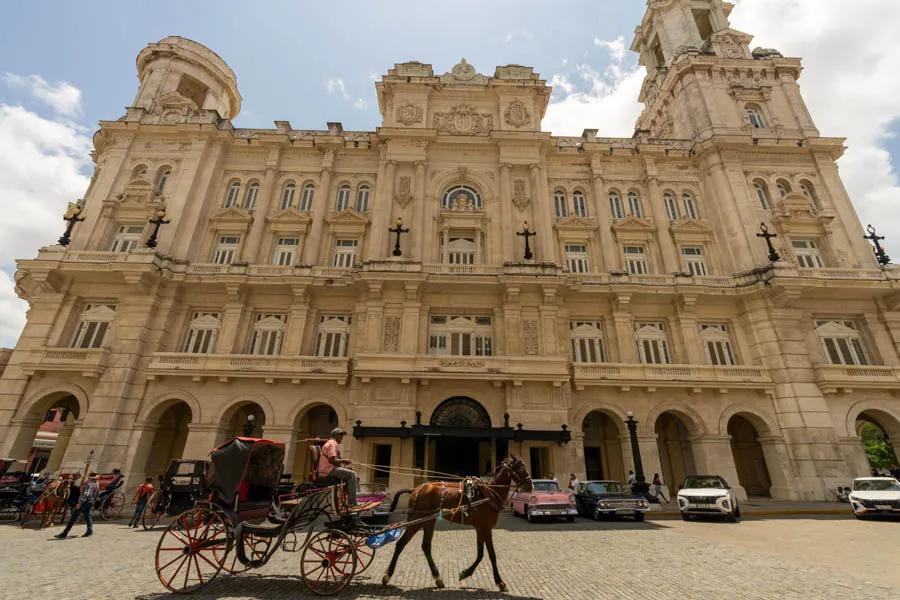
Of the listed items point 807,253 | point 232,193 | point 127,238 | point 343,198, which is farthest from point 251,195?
point 807,253

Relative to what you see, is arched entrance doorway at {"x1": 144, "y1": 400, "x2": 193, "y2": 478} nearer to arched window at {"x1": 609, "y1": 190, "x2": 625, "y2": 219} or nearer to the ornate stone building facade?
the ornate stone building facade

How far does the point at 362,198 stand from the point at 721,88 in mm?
28694

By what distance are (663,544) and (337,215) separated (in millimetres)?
23553

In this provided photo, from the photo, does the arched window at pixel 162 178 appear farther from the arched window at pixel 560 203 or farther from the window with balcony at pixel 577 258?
the window with balcony at pixel 577 258

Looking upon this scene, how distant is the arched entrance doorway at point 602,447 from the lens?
22.3 metres

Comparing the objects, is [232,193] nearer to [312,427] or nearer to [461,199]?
[461,199]

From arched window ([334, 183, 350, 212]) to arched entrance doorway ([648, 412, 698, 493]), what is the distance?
2405 cm

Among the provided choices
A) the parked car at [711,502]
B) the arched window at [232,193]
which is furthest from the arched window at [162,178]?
the parked car at [711,502]

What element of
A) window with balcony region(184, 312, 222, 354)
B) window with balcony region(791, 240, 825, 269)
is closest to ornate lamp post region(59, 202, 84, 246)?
window with balcony region(184, 312, 222, 354)

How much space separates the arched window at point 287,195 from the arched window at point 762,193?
31.6 meters

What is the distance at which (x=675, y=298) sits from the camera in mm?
22969

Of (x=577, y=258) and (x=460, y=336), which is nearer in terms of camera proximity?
(x=460, y=336)

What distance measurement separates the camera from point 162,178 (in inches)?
1050

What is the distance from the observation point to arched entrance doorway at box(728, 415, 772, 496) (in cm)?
2278
